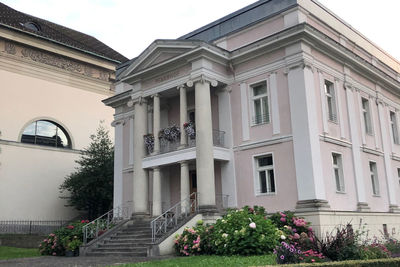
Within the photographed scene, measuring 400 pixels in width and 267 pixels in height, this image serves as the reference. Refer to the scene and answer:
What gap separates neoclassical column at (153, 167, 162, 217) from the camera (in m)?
19.4

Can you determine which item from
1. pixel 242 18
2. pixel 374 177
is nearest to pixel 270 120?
pixel 242 18

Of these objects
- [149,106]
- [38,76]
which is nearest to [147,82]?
[149,106]

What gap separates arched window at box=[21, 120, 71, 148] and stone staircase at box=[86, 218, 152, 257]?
1399 cm

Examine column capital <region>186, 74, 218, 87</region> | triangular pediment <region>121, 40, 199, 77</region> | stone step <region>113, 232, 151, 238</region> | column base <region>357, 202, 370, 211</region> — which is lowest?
stone step <region>113, 232, 151, 238</region>

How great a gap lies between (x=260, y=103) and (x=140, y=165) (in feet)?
21.1

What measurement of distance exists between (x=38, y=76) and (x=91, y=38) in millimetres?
9573

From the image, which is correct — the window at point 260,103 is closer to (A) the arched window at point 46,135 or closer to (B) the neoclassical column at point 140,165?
(B) the neoclassical column at point 140,165

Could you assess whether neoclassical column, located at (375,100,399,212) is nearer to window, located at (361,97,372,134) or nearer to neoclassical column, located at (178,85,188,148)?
window, located at (361,97,372,134)

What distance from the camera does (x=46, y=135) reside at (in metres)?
31.1

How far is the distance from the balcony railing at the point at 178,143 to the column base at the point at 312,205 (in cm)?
466

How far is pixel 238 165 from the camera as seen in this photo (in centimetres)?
1891

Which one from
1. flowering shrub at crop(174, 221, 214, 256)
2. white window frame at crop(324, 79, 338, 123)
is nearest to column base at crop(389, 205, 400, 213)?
white window frame at crop(324, 79, 338, 123)

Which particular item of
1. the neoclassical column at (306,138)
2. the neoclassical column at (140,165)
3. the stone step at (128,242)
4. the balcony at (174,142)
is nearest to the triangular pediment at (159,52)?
the neoclassical column at (140,165)

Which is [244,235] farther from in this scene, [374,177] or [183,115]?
[374,177]
